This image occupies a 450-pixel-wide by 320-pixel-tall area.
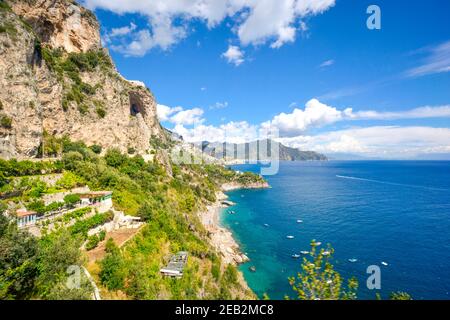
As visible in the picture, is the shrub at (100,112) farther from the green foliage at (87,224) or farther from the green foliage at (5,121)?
the green foliage at (87,224)

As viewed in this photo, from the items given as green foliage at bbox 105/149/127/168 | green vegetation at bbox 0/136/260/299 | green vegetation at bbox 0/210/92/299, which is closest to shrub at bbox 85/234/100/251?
green vegetation at bbox 0/136/260/299

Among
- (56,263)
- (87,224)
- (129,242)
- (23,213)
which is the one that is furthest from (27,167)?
(56,263)

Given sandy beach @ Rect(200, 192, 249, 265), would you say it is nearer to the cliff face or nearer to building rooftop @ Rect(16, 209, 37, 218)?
the cliff face

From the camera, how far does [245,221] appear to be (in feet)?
212

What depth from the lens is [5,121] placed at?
2583 centimetres

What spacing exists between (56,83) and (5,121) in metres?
14.5

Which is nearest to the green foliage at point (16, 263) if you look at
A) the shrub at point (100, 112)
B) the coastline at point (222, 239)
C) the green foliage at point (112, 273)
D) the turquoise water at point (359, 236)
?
the green foliage at point (112, 273)

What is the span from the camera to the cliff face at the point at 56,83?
27.9 metres

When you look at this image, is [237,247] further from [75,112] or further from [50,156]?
[75,112]

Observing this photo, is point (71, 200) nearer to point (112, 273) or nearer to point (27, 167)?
point (27, 167)

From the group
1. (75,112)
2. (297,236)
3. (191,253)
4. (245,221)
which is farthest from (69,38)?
(297,236)

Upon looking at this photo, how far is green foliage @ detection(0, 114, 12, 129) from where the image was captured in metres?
25.7

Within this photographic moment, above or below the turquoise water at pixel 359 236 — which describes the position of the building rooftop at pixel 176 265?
above

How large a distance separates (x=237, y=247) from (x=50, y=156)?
1382 inches
